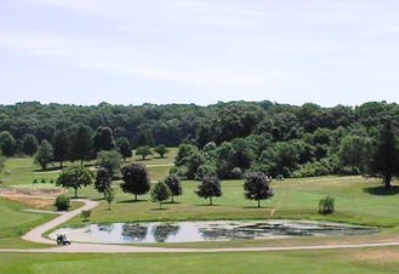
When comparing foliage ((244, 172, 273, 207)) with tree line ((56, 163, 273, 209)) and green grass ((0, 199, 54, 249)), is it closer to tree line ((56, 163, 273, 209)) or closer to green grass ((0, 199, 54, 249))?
tree line ((56, 163, 273, 209))

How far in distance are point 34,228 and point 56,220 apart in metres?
7.21

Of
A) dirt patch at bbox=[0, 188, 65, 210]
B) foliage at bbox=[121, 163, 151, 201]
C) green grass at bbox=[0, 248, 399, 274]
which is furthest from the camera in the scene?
foliage at bbox=[121, 163, 151, 201]

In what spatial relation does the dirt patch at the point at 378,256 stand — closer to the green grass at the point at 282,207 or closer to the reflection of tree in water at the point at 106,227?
the green grass at the point at 282,207

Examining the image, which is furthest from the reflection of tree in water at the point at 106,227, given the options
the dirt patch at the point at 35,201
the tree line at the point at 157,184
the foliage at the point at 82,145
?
the foliage at the point at 82,145

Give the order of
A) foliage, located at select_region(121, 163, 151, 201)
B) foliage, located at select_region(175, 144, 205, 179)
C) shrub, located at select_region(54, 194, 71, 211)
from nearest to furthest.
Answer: shrub, located at select_region(54, 194, 71, 211) → foliage, located at select_region(121, 163, 151, 201) → foliage, located at select_region(175, 144, 205, 179)

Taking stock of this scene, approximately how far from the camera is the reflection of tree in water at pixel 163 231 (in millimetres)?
60881

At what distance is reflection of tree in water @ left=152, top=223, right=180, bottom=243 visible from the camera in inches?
2397

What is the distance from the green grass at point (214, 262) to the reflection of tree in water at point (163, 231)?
46.6 ft

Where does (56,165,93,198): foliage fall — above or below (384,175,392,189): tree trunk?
above

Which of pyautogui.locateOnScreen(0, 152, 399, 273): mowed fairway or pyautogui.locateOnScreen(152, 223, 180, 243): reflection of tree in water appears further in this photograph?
pyautogui.locateOnScreen(152, 223, 180, 243): reflection of tree in water

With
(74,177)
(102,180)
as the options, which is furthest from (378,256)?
(74,177)

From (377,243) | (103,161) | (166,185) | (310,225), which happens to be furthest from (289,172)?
(377,243)

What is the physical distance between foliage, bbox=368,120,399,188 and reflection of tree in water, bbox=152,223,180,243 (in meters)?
35.9

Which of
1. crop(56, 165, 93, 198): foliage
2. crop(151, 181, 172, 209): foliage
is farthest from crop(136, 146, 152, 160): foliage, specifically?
crop(151, 181, 172, 209): foliage
